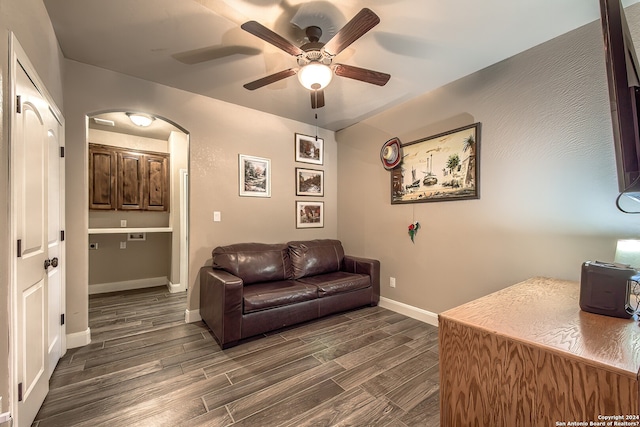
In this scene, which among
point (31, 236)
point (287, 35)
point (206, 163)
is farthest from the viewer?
point (206, 163)

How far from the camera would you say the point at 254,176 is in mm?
3514

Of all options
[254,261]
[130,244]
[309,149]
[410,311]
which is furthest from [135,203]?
[410,311]

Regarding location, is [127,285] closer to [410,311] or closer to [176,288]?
[176,288]

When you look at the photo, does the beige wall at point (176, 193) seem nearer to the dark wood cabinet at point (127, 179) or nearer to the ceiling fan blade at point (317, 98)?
the dark wood cabinet at point (127, 179)

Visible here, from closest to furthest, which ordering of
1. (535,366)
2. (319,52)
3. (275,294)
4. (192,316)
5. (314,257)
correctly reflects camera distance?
(535,366) → (319,52) → (275,294) → (192,316) → (314,257)

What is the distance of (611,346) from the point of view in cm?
90

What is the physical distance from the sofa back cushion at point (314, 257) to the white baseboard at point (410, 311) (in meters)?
0.80

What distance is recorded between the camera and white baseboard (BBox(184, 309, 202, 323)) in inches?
118

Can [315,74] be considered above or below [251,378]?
above

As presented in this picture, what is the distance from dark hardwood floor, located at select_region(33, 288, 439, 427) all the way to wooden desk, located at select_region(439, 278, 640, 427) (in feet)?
2.30

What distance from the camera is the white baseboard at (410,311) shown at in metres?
2.94

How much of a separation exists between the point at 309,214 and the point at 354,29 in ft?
8.95

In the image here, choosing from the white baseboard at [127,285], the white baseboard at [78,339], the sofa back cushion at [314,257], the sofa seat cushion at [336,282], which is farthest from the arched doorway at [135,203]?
the sofa seat cushion at [336,282]

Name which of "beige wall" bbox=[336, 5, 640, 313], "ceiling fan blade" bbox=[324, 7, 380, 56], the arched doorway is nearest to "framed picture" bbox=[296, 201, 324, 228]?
"beige wall" bbox=[336, 5, 640, 313]
